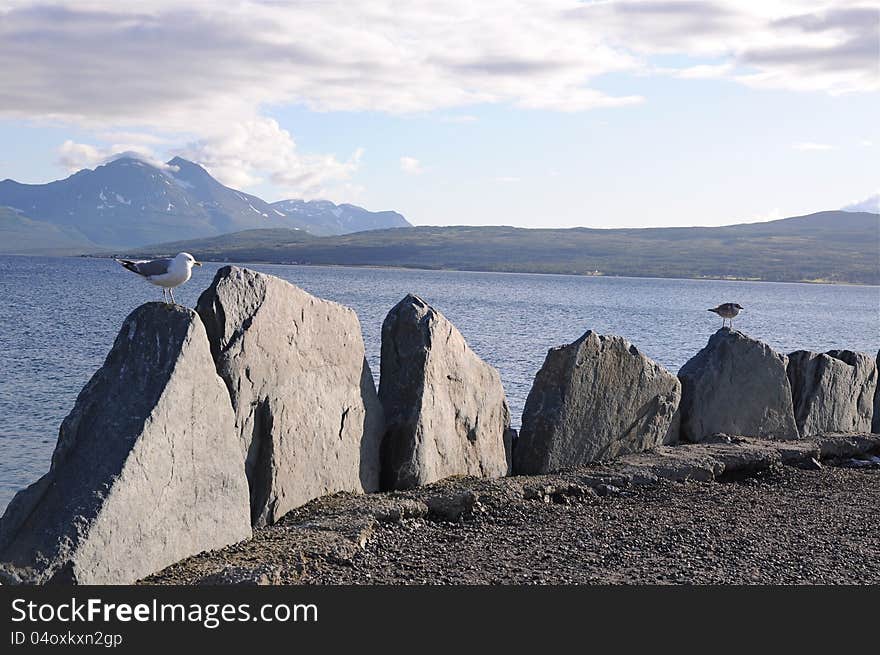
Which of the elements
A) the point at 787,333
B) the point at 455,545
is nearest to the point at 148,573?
the point at 455,545

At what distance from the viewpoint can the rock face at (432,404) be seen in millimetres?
12812

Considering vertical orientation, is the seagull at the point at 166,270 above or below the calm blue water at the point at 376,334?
above

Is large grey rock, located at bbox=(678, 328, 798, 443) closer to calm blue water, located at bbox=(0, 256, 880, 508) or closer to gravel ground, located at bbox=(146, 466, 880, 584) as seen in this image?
gravel ground, located at bbox=(146, 466, 880, 584)

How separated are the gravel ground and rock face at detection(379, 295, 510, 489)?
112 cm

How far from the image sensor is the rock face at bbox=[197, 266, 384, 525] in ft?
35.7

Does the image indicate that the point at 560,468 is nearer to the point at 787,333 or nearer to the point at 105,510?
the point at 105,510

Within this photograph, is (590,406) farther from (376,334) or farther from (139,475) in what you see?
(376,334)

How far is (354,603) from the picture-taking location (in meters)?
8.15

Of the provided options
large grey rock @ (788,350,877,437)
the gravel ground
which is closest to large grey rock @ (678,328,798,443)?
large grey rock @ (788,350,877,437)

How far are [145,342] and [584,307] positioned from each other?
88599mm

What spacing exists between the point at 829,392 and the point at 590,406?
5477 mm

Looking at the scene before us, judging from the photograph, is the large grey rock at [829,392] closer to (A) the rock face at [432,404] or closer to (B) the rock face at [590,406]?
(B) the rock face at [590,406]

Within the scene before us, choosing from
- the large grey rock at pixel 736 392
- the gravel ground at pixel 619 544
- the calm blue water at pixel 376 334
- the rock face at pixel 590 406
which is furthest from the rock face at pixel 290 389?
the calm blue water at pixel 376 334

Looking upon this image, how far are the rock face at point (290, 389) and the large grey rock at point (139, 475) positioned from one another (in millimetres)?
755
